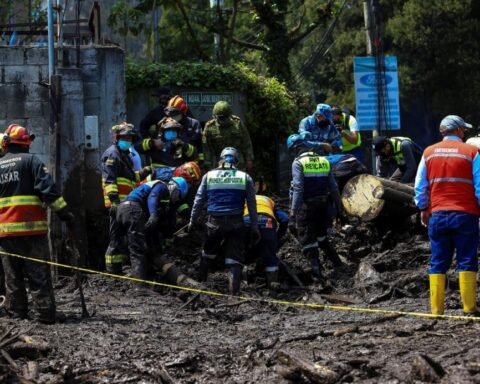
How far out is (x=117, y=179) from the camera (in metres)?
13.9

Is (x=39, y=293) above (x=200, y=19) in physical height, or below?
below

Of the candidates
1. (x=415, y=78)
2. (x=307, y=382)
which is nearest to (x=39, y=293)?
(x=307, y=382)

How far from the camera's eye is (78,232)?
14.6 m

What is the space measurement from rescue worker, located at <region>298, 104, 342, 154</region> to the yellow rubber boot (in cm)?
511

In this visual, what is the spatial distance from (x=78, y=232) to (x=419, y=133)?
1116 inches

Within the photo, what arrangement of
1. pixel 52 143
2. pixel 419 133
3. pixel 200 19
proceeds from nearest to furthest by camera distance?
pixel 52 143
pixel 200 19
pixel 419 133

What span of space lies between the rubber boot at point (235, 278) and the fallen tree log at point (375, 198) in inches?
107

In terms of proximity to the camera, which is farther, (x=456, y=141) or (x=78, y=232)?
(x=78, y=232)

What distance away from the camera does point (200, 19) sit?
27047 mm

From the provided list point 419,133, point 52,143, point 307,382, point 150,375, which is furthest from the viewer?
point 419,133

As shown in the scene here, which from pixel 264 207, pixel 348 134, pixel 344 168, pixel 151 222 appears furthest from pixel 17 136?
pixel 348 134

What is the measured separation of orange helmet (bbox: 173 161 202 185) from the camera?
1412 cm

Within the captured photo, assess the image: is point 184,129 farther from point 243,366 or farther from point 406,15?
point 406,15

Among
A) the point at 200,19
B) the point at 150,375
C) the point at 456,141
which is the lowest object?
Answer: the point at 150,375
